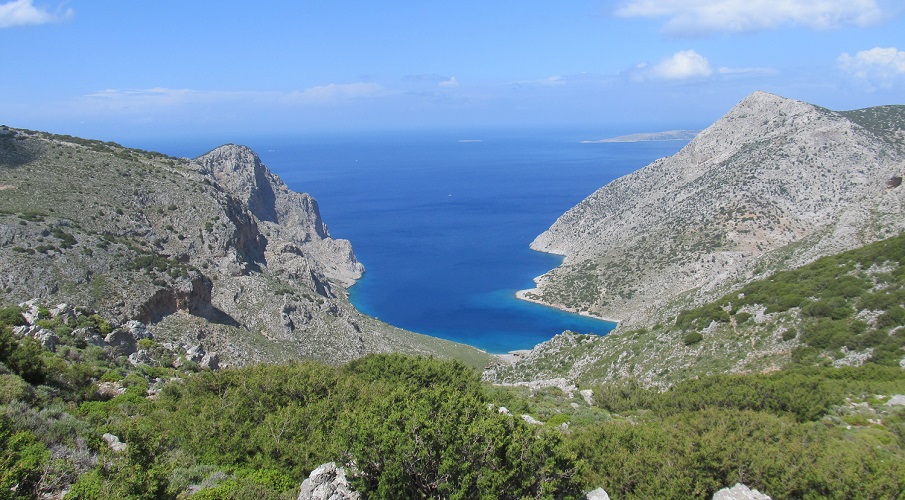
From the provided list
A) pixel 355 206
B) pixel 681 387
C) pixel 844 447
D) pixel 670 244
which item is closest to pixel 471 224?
pixel 355 206

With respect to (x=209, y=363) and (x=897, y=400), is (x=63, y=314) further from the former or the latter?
(x=897, y=400)

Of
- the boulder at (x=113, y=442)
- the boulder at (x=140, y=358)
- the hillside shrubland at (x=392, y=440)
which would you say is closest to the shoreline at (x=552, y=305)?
the hillside shrubland at (x=392, y=440)

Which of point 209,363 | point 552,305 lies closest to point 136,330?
point 209,363

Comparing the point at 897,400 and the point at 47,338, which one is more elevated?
the point at 47,338

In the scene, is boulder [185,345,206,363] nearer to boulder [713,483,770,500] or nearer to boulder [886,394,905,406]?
boulder [713,483,770,500]

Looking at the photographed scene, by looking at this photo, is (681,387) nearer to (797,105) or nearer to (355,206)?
(797,105)

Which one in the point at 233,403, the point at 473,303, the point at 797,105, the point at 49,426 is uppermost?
the point at 797,105
